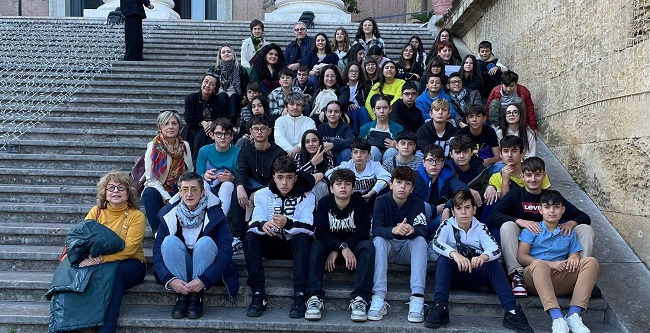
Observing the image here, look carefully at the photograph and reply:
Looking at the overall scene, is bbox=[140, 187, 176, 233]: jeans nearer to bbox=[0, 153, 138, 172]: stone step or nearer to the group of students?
the group of students

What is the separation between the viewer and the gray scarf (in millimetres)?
4840

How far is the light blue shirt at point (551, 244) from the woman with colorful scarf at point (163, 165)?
9.13 feet

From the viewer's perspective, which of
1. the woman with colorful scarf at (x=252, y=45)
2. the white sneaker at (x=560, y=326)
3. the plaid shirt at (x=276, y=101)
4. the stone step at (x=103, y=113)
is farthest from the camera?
the woman with colorful scarf at (x=252, y=45)

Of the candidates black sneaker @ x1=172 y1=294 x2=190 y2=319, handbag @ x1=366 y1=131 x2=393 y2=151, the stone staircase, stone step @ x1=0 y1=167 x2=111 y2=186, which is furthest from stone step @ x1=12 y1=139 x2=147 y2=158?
black sneaker @ x1=172 y1=294 x2=190 y2=319

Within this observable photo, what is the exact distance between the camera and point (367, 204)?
539cm

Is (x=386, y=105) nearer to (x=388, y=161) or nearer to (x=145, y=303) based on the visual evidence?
(x=388, y=161)

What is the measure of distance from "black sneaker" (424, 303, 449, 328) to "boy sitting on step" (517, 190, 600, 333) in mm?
645

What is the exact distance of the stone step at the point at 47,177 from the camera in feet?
21.4

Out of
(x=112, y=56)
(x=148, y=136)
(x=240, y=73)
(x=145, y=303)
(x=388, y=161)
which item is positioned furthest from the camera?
(x=112, y=56)

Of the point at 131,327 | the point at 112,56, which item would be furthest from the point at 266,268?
the point at 112,56

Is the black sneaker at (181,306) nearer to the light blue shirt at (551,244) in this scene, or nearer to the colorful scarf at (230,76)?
the light blue shirt at (551,244)

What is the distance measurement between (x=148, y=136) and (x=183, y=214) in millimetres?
2838

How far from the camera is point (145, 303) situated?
194 inches

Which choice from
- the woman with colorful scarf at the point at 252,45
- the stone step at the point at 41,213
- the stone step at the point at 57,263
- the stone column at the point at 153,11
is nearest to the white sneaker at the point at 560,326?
the stone step at the point at 57,263
